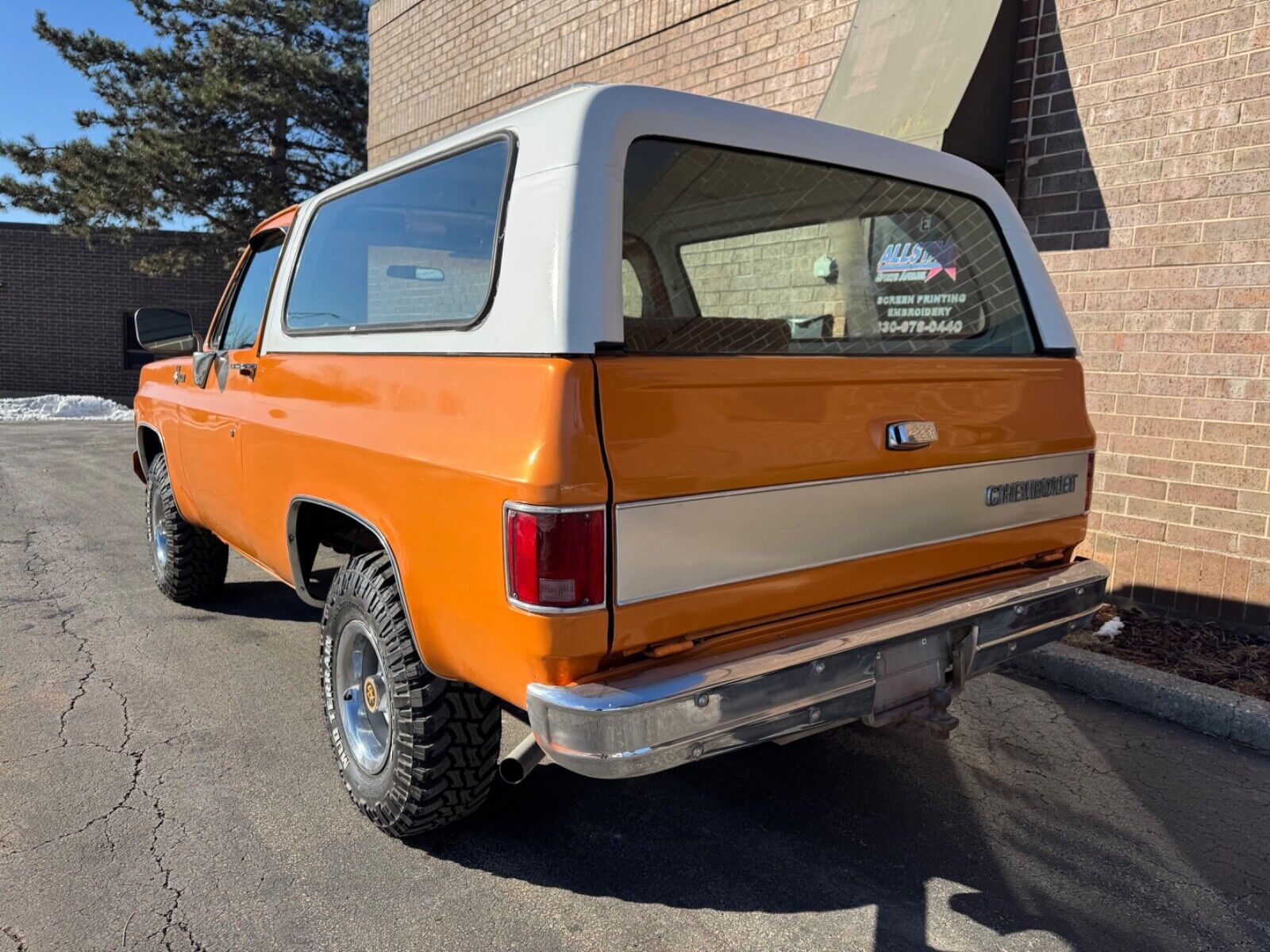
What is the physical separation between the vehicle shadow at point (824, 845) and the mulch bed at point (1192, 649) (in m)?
1.48

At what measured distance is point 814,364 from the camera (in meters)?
2.59

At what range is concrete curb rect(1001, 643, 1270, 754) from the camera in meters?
3.90

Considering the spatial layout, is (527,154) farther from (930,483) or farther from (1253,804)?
(1253,804)

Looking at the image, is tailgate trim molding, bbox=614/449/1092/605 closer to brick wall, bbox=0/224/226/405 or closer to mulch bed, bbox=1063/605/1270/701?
Answer: mulch bed, bbox=1063/605/1270/701

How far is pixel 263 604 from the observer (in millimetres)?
5496

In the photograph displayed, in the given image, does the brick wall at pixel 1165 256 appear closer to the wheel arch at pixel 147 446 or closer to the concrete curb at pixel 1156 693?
the concrete curb at pixel 1156 693

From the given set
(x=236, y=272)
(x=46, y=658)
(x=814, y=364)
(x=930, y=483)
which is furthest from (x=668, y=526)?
(x=46, y=658)

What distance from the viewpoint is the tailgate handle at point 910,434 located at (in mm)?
2723

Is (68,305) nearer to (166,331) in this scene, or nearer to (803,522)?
(166,331)

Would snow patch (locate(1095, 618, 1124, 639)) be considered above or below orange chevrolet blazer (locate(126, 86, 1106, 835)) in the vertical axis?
below

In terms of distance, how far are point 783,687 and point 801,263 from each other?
4.84ft

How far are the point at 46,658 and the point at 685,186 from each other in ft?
12.5

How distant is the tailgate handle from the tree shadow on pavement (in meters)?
1.26

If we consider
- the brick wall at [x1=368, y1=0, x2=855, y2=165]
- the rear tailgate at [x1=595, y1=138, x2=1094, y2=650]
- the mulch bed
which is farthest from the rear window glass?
the brick wall at [x1=368, y1=0, x2=855, y2=165]
